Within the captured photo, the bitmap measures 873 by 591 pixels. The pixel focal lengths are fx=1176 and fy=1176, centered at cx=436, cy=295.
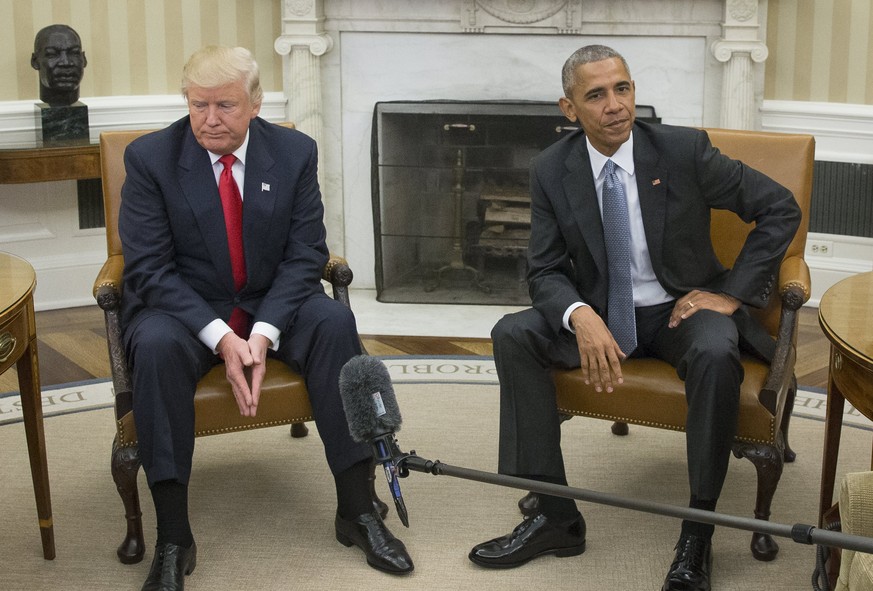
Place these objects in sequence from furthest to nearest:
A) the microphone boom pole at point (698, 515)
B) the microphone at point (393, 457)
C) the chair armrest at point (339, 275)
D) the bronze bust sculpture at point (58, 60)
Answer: the bronze bust sculpture at point (58, 60) < the chair armrest at point (339, 275) < the microphone at point (393, 457) < the microphone boom pole at point (698, 515)

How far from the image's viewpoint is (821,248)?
16.3 feet

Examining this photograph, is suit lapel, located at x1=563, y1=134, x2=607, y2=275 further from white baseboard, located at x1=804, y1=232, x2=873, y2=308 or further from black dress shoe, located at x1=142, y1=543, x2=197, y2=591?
white baseboard, located at x1=804, y1=232, x2=873, y2=308

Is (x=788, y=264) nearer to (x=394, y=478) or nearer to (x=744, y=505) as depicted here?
(x=744, y=505)

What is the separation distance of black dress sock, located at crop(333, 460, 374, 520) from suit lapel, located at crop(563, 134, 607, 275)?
2.47 feet

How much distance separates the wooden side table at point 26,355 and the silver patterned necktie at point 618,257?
4.43 ft

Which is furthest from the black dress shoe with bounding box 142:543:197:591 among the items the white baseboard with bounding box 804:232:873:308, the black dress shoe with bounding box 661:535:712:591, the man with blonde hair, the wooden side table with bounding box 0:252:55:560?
the white baseboard with bounding box 804:232:873:308

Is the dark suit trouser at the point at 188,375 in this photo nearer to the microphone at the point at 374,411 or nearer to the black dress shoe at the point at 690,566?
the black dress shoe at the point at 690,566

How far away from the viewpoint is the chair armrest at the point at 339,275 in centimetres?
307

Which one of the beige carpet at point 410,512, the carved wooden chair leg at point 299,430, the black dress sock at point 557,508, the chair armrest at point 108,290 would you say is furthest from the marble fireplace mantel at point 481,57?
the black dress sock at point 557,508

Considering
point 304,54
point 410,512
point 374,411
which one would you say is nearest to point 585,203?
point 410,512

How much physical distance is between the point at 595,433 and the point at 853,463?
0.75m

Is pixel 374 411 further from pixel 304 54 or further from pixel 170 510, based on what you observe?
pixel 304 54

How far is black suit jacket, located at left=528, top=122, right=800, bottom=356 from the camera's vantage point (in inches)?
111

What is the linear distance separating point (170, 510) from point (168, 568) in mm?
132
